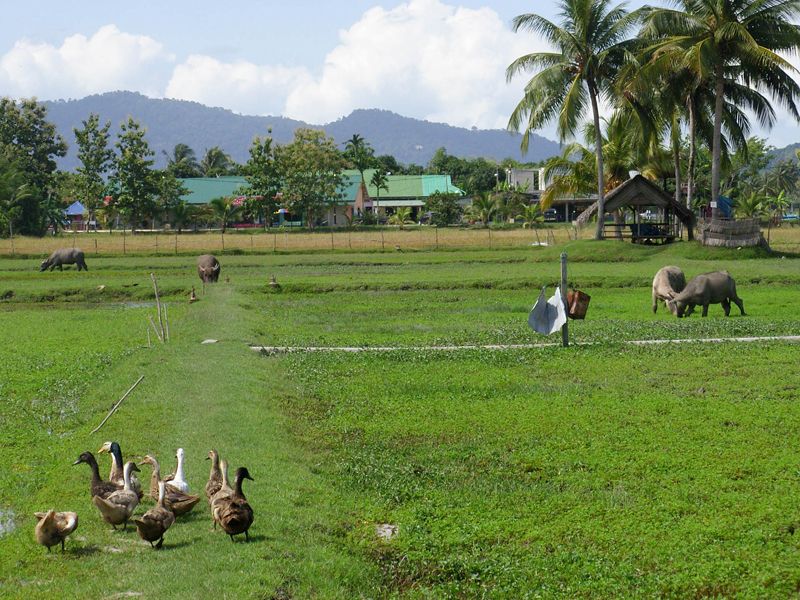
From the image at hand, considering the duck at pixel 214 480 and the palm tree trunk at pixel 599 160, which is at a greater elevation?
the palm tree trunk at pixel 599 160

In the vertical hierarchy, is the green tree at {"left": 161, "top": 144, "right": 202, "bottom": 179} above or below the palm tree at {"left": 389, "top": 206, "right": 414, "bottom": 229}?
above

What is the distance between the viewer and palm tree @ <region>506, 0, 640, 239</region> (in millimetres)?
46219

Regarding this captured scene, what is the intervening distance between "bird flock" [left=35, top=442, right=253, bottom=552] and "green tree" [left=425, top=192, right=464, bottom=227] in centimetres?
8116

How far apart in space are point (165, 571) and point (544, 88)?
4161 cm

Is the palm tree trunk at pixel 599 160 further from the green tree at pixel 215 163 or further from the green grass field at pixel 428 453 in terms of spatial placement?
the green tree at pixel 215 163

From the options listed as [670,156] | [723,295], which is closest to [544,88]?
[670,156]

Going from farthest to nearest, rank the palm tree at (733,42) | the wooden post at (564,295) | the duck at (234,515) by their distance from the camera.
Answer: the palm tree at (733,42), the wooden post at (564,295), the duck at (234,515)

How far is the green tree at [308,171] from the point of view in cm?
8138

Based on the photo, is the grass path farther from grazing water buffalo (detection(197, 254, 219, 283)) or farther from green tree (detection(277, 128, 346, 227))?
green tree (detection(277, 128, 346, 227))

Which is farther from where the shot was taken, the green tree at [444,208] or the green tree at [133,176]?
the green tree at [444,208]

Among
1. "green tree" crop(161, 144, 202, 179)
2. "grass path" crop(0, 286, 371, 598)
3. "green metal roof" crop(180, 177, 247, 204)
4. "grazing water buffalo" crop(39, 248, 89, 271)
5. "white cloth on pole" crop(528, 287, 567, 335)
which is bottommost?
"grass path" crop(0, 286, 371, 598)

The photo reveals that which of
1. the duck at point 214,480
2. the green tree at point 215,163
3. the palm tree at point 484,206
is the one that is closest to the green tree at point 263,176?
the palm tree at point 484,206

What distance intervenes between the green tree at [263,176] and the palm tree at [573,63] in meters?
35.9

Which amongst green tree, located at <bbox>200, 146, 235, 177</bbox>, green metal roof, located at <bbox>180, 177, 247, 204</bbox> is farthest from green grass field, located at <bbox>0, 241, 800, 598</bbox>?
green tree, located at <bbox>200, 146, 235, 177</bbox>
